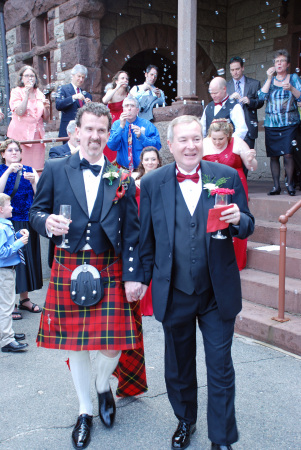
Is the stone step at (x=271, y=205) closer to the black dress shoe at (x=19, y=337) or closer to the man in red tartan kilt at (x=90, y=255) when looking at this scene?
the black dress shoe at (x=19, y=337)

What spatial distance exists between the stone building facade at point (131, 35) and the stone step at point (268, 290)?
4883 millimetres

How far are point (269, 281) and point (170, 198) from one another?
288 centimetres

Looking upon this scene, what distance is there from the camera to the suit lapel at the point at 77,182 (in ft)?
9.95

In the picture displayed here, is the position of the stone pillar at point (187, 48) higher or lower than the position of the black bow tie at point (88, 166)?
higher

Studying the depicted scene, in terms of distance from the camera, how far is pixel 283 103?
7.07 m

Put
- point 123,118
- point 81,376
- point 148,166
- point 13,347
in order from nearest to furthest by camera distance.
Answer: point 81,376 < point 13,347 < point 148,166 < point 123,118

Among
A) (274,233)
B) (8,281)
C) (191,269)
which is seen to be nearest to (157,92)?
(274,233)

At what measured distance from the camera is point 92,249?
9.96 feet

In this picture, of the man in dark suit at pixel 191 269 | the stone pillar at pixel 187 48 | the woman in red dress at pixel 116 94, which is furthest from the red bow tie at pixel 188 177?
the stone pillar at pixel 187 48

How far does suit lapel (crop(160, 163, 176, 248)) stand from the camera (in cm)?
278

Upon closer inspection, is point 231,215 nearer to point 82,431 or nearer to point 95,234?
point 95,234

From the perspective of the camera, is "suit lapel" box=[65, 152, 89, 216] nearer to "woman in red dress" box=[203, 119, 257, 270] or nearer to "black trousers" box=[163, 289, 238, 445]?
"black trousers" box=[163, 289, 238, 445]

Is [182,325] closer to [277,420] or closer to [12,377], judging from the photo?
[277,420]

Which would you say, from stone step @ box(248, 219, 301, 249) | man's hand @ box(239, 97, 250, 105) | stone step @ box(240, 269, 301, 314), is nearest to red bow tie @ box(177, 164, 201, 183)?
stone step @ box(240, 269, 301, 314)
